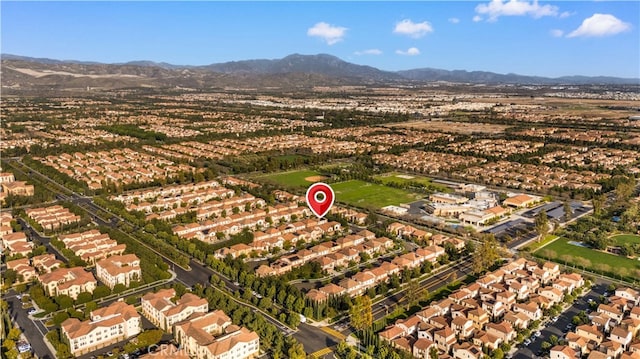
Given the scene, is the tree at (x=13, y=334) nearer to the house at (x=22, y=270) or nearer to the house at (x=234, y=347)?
the house at (x=22, y=270)

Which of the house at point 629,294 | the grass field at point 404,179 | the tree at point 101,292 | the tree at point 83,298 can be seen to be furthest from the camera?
the grass field at point 404,179

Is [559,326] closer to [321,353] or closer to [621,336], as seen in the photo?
[621,336]

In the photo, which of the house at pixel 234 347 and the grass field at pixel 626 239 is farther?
the grass field at pixel 626 239

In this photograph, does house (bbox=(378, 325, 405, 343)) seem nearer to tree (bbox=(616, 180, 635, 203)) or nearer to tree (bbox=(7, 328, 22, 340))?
tree (bbox=(7, 328, 22, 340))

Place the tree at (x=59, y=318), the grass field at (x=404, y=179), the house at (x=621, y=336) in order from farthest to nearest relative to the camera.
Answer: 1. the grass field at (x=404, y=179)
2. the tree at (x=59, y=318)
3. the house at (x=621, y=336)

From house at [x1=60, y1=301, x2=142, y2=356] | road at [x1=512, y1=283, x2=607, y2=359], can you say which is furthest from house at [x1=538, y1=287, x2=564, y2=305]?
house at [x1=60, y1=301, x2=142, y2=356]

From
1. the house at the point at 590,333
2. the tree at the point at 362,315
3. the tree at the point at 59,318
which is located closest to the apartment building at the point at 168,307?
the tree at the point at 59,318

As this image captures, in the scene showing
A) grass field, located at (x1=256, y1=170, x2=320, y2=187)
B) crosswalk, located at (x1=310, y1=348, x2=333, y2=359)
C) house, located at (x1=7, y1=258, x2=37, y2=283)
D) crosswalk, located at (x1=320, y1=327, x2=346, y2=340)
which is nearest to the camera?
crosswalk, located at (x1=310, y1=348, x2=333, y2=359)
